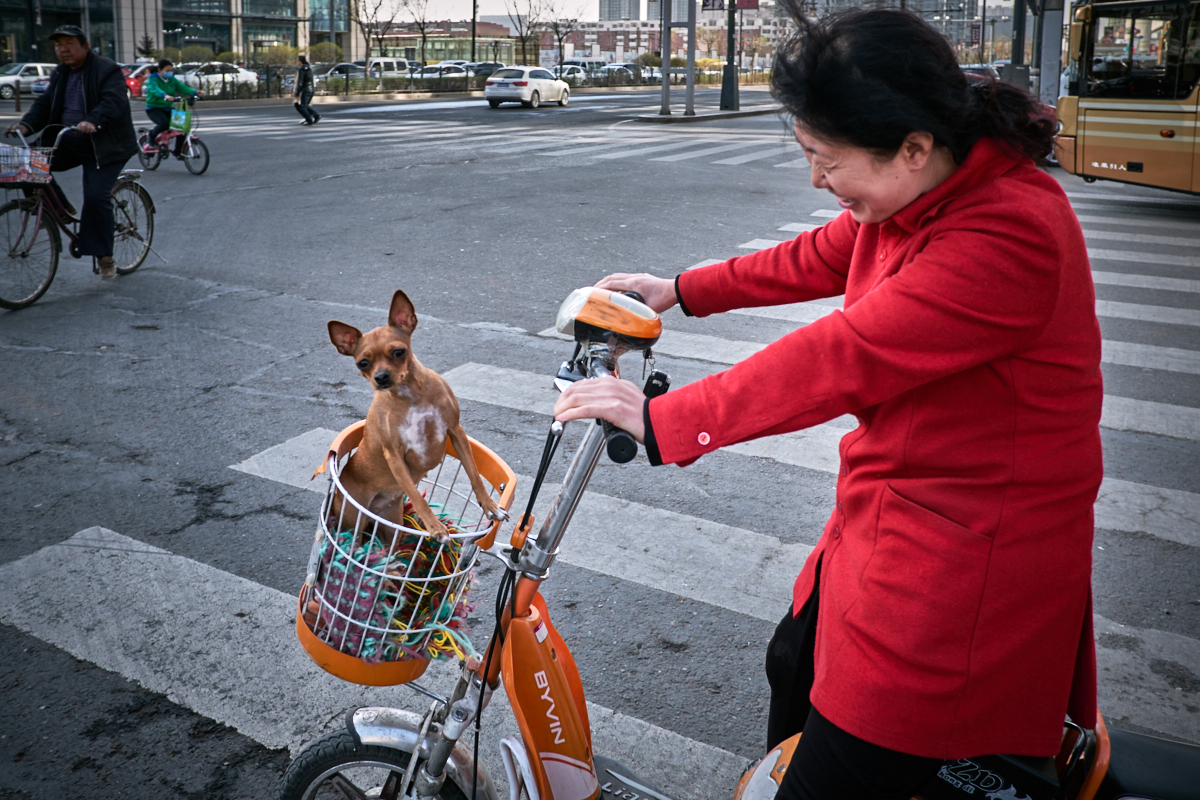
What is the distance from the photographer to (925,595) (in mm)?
Answer: 1436

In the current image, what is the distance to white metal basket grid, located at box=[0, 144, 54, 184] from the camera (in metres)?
7.05

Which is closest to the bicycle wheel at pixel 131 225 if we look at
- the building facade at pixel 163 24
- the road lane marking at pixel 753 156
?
the road lane marking at pixel 753 156

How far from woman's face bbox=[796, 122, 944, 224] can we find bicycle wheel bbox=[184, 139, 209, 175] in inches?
593

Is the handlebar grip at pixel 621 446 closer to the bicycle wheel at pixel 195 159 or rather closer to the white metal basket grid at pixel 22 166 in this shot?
the white metal basket grid at pixel 22 166

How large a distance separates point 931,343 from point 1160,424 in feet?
15.4

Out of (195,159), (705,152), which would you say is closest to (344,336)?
(195,159)

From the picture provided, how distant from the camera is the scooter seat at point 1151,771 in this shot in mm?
1529

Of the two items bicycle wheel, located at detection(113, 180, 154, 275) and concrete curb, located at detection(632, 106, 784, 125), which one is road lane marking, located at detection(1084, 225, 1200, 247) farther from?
concrete curb, located at detection(632, 106, 784, 125)

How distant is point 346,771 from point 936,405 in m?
1.42

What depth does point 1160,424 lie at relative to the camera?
17.4 ft

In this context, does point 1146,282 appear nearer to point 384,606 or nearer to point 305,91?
point 384,606

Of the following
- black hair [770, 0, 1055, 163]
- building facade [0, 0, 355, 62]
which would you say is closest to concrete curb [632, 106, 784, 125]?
black hair [770, 0, 1055, 163]

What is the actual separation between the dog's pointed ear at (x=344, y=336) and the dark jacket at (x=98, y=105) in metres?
6.85

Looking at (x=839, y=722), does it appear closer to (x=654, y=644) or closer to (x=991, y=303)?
(x=991, y=303)
